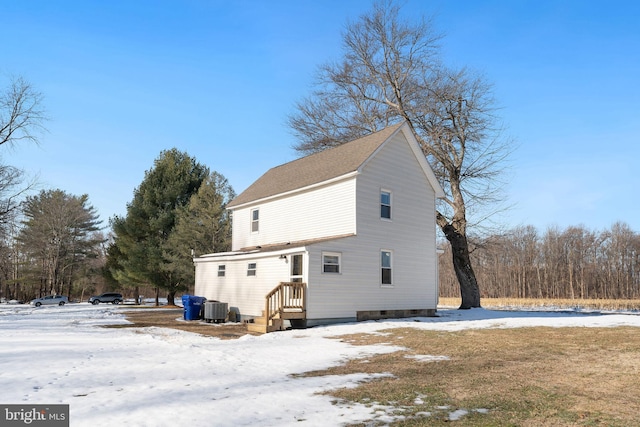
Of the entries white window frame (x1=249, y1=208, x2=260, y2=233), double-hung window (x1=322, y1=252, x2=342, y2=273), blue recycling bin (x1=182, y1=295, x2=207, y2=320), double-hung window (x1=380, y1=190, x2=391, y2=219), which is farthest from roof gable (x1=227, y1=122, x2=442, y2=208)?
blue recycling bin (x1=182, y1=295, x2=207, y2=320)

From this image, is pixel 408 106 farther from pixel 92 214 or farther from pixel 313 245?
pixel 92 214

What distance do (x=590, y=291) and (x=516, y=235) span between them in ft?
41.7

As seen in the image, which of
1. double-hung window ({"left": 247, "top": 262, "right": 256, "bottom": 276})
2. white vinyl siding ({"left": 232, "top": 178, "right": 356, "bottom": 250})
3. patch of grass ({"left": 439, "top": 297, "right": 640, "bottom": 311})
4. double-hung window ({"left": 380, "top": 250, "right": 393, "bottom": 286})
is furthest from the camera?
patch of grass ({"left": 439, "top": 297, "right": 640, "bottom": 311})

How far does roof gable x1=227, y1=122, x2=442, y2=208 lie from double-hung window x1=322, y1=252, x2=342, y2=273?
364cm

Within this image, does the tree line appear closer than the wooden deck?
No

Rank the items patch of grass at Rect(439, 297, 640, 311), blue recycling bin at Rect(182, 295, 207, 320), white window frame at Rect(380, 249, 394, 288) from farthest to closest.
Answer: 1. patch of grass at Rect(439, 297, 640, 311)
2. blue recycling bin at Rect(182, 295, 207, 320)
3. white window frame at Rect(380, 249, 394, 288)

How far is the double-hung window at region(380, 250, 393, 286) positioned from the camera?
1978 centimetres

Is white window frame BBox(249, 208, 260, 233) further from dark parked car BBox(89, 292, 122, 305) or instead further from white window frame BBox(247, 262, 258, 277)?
dark parked car BBox(89, 292, 122, 305)

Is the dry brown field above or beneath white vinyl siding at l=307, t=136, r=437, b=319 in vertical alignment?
beneath

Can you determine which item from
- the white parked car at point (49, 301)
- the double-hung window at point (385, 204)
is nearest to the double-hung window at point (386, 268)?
the double-hung window at point (385, 204)

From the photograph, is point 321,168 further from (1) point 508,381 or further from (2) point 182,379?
(1) point 508,381

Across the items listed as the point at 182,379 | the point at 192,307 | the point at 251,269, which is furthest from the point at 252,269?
the point at 182,379

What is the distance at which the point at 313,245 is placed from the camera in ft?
56.2

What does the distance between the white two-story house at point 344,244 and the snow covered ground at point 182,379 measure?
12.9 ft
